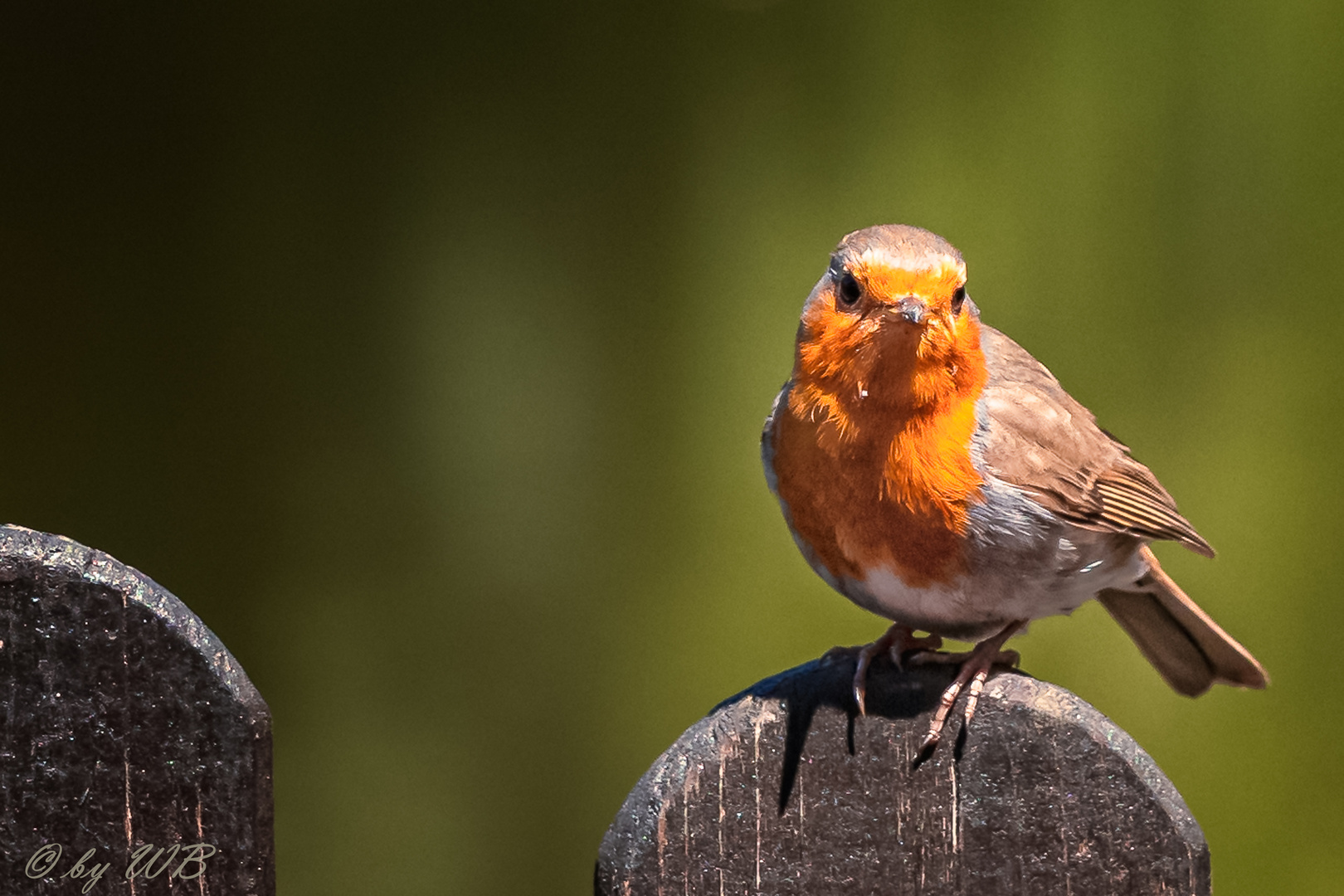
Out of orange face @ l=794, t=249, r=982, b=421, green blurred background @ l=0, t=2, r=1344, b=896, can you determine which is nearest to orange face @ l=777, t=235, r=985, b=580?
orange face @ l=794, t=249, r=982, b=421

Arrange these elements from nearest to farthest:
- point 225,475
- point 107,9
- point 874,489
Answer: point 874,489 → point 107,9 → point 225,475

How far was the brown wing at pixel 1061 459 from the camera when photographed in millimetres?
1347

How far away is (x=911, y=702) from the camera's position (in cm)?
105

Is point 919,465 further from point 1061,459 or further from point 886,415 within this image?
point 1061,459

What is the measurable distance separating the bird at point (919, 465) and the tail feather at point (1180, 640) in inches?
11.3

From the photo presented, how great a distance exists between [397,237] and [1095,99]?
106cm

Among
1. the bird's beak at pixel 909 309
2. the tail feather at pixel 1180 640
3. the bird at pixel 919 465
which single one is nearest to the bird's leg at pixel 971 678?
the bird at pixel 919 465

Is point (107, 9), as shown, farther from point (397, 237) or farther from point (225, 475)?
point (225, 475)

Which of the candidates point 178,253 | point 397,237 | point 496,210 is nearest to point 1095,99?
point 496,210

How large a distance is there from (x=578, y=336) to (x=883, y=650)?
41.2 inches

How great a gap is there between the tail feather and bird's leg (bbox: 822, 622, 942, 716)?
0.41m

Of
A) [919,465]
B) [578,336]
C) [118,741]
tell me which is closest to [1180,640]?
[919,465]

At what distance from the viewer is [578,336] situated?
2150 mm

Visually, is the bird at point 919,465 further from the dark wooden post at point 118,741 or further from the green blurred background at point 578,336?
the green blurred background at point 578,336
